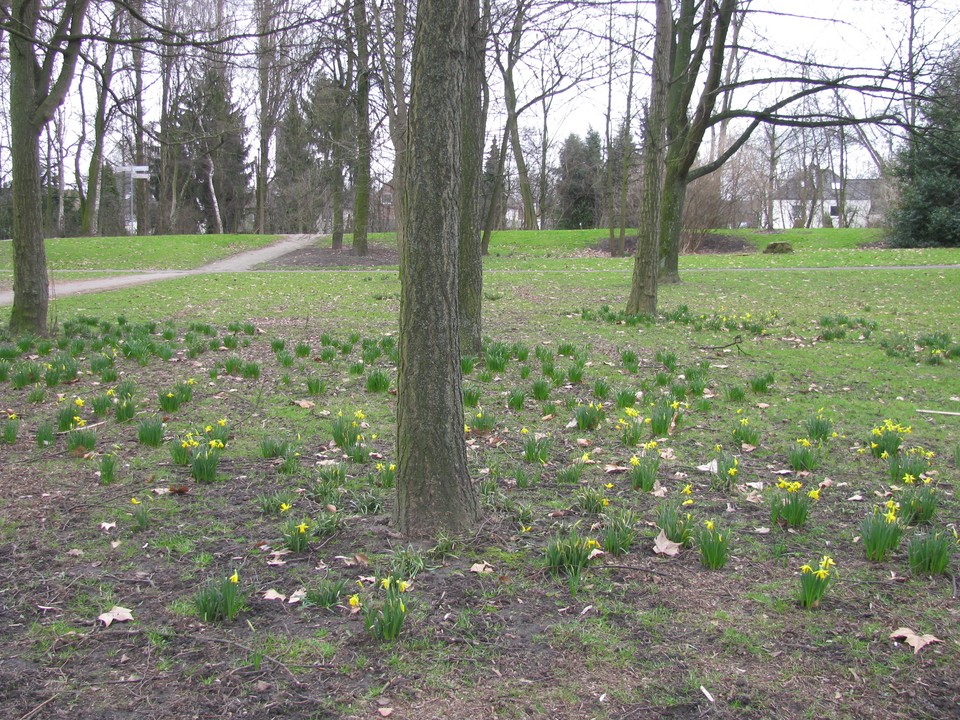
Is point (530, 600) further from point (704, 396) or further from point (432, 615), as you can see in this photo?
point (704, 396)

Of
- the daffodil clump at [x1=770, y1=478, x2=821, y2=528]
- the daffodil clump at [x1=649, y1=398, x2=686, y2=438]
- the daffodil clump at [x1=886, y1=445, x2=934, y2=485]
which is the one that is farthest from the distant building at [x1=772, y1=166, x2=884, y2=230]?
the daffodil clump at [x1=770, y1=478, x2=821, y2=528]

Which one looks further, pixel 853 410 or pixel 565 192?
pixel 565 192

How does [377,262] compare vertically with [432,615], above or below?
above

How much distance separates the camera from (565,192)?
48.8 metres

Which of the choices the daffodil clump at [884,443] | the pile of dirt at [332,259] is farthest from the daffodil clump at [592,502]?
the pile of dirt at [332,259]

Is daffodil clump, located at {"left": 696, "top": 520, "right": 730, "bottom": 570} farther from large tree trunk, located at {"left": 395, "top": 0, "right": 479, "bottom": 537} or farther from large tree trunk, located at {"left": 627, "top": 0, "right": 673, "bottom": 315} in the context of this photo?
large tree trunk, located at {"left": 627, "top": 0, "right": 673, "bottom": 315}

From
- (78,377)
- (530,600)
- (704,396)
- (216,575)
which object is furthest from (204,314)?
(530,600)

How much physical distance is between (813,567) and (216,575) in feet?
8.85

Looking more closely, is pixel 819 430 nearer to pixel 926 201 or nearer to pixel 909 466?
pixel 909 466

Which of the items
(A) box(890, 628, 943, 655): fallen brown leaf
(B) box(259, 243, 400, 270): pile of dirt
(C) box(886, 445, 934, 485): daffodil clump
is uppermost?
(B) box(259, 243, 400, 270): pile of dirt

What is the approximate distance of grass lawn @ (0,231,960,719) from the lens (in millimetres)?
2564

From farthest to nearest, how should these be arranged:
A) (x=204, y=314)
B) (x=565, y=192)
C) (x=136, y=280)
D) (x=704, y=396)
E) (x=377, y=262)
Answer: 1. (x=565, y=192)
2. (x=377, y=262)
3. (x=136, y=280)
4. (x=204, y=314)
5. (x=704, y=396)

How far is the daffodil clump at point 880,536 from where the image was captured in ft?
10.8

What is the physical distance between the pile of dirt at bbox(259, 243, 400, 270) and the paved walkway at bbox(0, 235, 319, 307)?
0.73 meters
